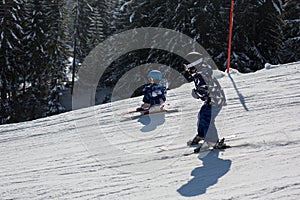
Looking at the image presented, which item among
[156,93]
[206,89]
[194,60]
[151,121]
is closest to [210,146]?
[206,89]

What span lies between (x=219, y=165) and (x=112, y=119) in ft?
14.7

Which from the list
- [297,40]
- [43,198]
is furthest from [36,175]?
[297,40]

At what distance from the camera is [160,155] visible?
653 centimetres

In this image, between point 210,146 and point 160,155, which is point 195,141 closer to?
point 210,146

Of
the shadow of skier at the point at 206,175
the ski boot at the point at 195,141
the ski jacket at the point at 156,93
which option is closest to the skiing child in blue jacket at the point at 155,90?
Result: the ski jacket at the point at 156,93

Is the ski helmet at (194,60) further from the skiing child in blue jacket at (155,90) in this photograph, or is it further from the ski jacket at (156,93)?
the ski jacket at (156,93)

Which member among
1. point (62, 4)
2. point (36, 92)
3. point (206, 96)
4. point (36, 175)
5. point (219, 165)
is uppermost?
point (206, 96)

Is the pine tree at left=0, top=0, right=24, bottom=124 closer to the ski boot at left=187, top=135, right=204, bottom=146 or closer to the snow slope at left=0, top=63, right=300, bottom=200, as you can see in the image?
the snow slope at left=0, top=63, right=300, bottom=200

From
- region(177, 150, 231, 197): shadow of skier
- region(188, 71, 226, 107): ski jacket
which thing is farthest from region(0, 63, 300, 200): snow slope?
region(188, 71, 226, 107): ski jacket

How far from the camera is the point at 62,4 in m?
31.8

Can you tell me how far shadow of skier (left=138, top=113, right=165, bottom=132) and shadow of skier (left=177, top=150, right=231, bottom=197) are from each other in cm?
248

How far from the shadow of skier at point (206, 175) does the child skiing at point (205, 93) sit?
355 millimetres

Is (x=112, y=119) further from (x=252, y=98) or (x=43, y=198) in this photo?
(x=43, y=198)

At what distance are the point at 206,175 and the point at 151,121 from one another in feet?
12.3
